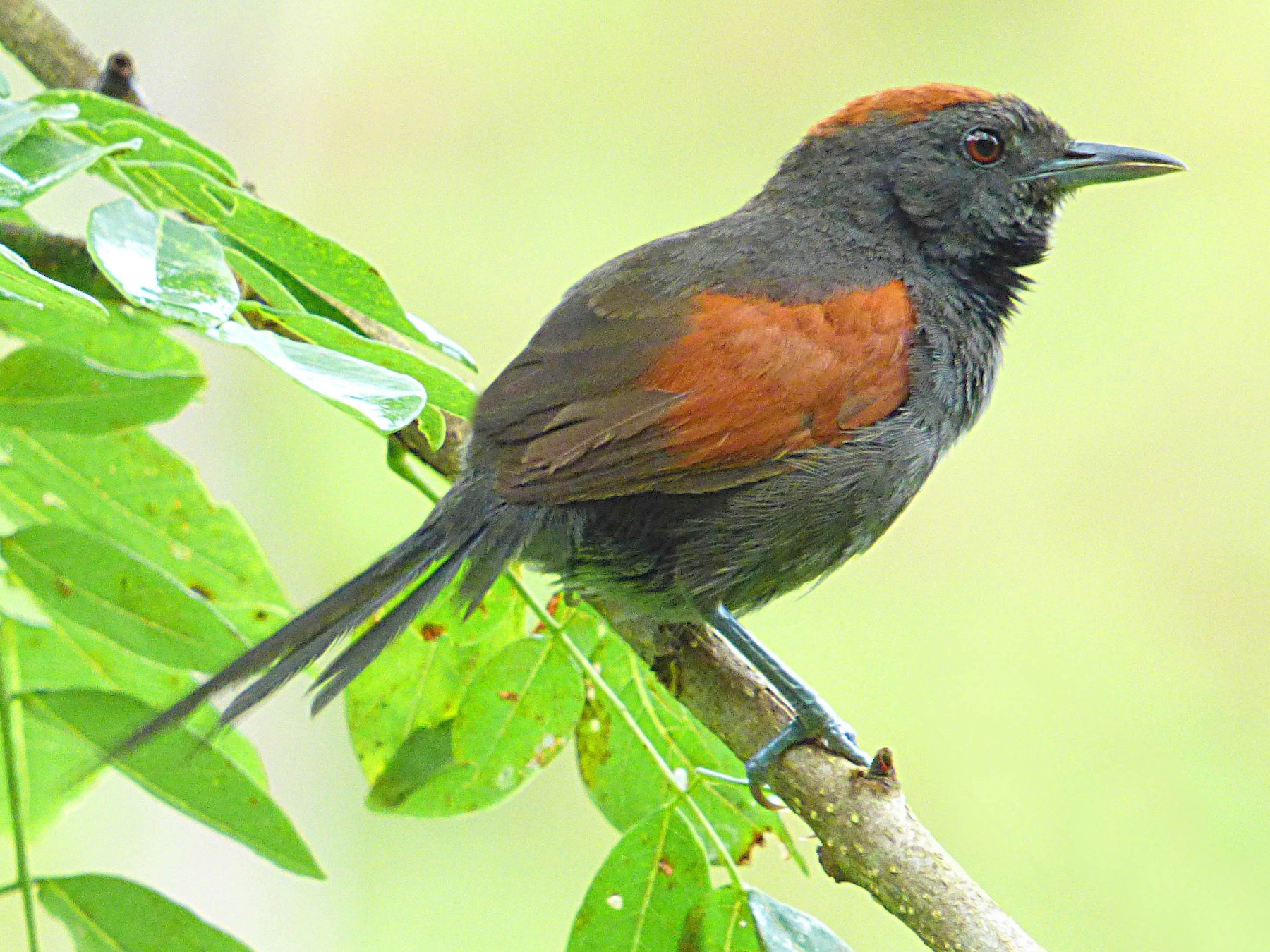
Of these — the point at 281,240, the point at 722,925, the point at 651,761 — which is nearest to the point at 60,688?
the point at 281,240

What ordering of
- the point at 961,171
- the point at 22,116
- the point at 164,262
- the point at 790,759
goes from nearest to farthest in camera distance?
1. the point at 164,262
2. the point at 22,116
3. the point at 790,759
4. the point at 961,171

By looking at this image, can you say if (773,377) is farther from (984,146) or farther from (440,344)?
(984,146)

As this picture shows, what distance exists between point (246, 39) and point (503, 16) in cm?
202

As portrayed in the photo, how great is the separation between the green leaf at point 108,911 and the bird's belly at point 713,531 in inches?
34.9

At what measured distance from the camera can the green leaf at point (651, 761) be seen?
2.18m

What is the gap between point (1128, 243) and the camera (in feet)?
24.9

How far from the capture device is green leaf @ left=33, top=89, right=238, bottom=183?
1971 mm

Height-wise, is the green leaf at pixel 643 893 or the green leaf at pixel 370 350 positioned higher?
the green leaf at pixel 370 350

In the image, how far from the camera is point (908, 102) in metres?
3.12

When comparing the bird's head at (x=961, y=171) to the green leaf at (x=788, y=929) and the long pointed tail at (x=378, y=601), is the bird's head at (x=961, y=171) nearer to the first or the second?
the long pointed tail at (x=378, y=601)

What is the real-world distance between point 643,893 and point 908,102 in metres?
1.95

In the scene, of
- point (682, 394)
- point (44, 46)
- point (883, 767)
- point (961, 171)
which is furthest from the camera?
point (961, 171)

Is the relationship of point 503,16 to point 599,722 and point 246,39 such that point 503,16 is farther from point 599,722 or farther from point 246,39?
point 599,722

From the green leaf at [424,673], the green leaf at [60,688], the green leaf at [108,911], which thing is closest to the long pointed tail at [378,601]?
the green leaf at [424,673]
